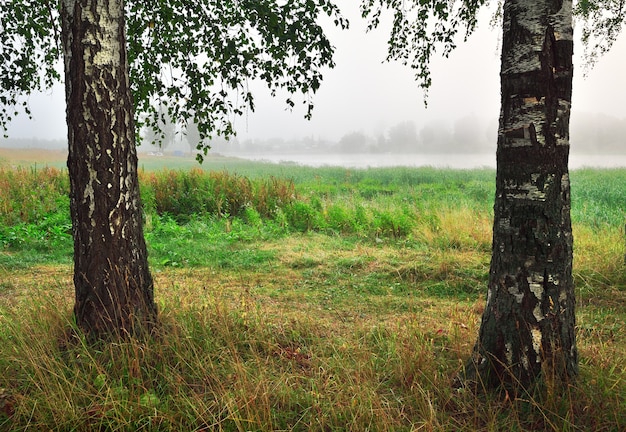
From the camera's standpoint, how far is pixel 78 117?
3033 millimetres

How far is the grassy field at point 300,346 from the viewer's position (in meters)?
2.41

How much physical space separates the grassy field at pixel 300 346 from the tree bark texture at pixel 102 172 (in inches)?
10.7

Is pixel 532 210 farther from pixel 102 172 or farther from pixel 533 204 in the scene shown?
pixel 102 172

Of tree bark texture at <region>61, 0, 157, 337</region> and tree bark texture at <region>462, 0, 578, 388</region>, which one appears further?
tree bark texture at <region>61, 0, 157, 337</region>

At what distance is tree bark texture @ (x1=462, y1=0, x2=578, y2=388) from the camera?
2.50 meters

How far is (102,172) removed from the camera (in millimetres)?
3080

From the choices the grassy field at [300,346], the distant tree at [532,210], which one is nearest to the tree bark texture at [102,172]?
the grassy field at [300,346]

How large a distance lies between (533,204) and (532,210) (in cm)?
4

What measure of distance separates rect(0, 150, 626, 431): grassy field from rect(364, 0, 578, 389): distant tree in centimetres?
21

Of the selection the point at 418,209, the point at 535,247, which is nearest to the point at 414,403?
the point at 535,247

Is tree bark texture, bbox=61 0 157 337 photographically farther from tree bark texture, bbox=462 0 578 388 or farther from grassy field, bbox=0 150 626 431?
tree bark texture, bbox=462 0 578 388

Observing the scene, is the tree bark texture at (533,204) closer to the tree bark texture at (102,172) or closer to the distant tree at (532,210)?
the distant tree at (532,210)

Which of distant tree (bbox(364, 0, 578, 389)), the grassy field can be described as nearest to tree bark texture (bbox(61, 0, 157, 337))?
the grassy field

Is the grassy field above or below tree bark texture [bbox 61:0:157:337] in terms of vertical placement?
below
